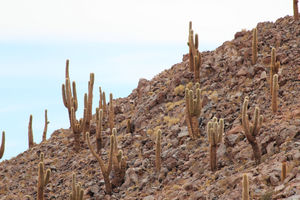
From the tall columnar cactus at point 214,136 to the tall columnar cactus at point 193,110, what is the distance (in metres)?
2.26

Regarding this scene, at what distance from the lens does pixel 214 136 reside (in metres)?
16.4

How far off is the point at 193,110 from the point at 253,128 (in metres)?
4.14

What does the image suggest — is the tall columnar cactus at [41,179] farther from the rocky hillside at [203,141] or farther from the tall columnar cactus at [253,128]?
the tall columnar cactus at [253,128]

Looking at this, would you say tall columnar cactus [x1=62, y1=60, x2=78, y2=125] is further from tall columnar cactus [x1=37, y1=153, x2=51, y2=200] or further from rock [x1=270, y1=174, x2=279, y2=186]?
rock [x1=270, y1=174, x2=279, y2=186]

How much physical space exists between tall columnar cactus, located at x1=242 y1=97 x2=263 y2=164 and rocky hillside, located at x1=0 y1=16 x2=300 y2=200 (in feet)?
1.30

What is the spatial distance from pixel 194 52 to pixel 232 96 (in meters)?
3.89

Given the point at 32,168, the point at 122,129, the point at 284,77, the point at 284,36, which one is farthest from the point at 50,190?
the point at 284,36

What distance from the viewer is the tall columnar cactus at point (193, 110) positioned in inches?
750

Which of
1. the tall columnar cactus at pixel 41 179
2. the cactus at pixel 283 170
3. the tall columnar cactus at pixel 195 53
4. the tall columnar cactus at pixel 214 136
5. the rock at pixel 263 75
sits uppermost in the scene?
the tall columnar cactus at pixel 195 53

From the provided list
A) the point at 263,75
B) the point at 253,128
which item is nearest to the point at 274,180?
the point at 253,128

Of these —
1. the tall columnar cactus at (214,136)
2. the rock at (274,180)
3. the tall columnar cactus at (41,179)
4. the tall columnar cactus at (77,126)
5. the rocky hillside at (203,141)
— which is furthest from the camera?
the tall columnar cactus at (77,126)

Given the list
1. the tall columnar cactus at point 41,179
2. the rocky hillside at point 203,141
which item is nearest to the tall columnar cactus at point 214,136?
the rocky hillside at point 203,141

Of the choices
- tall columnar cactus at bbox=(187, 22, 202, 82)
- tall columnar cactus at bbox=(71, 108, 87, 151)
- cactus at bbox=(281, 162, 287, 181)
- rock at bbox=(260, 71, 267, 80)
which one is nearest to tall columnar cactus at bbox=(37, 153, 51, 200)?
tall columnar cactus at bbox=(71, 108, 87, 151)

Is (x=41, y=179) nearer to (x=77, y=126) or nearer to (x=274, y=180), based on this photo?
(x=77, y=126)
